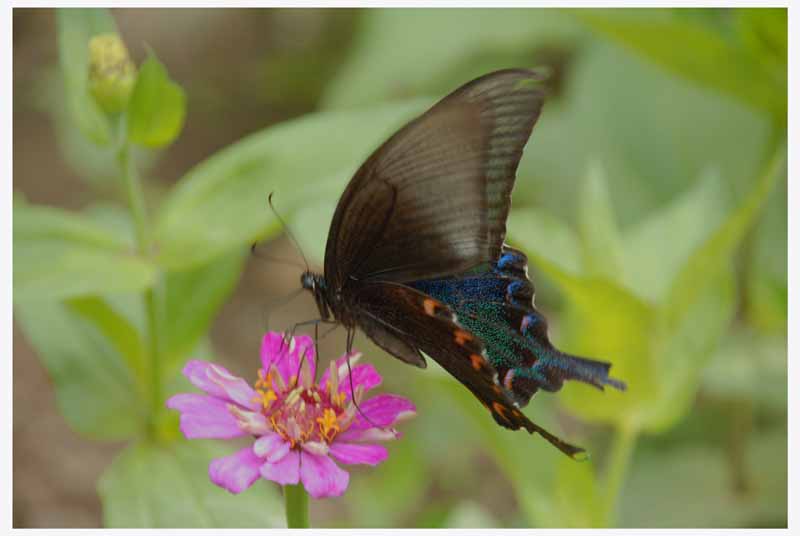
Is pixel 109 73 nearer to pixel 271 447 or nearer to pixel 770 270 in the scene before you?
pixel 271 447

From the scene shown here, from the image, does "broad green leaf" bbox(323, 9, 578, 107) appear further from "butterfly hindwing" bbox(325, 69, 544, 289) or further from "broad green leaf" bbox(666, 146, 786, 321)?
"butterfly hindwing" bbox(325, 69, 544, 289)

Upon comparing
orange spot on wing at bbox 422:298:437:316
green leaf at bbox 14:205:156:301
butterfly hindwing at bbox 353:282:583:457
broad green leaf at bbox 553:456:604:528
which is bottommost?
broad green leaf at bbox 553:456:604:528

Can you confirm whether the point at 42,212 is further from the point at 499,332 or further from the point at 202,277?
the point at 499,332

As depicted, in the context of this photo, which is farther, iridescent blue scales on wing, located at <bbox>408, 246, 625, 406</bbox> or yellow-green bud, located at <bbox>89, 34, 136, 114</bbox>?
yellow-green bud, located at <bbox>89, 34, 136, 114</bbox>

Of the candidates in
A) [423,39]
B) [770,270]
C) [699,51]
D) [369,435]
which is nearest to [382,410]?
[369,435]

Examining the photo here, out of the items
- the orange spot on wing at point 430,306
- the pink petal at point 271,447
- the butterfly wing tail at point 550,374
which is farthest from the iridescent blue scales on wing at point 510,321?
the pink petal at point 271,447

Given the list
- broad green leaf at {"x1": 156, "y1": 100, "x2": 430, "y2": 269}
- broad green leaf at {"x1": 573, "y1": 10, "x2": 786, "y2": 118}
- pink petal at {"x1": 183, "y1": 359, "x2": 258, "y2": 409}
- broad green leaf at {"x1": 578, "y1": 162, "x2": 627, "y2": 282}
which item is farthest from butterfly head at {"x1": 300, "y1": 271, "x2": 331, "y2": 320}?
broad green leaf at {"x1": 573, "y1": 10, "x2": 786, "y2": 118}

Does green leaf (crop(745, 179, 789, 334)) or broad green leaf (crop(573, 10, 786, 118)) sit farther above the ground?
broad green leaf (crop(573, 10, 786, 118))
